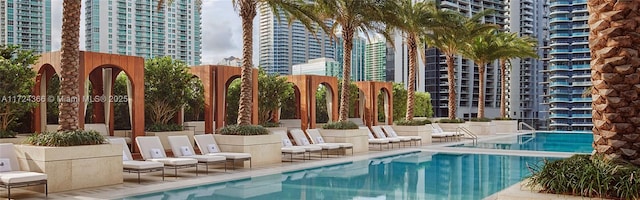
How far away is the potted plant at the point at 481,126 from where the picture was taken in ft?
101

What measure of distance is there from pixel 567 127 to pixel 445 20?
45.4m

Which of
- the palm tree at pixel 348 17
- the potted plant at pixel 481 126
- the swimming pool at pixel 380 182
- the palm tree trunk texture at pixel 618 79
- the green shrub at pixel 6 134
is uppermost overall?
the palm tree at pixel 348 17

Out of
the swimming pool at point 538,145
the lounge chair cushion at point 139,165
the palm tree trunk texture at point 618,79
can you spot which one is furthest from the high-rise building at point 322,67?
the palm tree trunk texture at point 618,79

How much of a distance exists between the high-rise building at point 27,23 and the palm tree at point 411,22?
21.9 m

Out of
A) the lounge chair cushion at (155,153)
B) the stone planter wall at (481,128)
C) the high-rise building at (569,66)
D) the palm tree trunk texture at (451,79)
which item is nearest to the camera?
the lounge chair cushion at (155,153)

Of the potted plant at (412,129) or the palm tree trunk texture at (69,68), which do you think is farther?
the potted plant at (412,129)

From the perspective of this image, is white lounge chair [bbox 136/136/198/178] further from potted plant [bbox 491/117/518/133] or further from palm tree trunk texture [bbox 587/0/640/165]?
potted plant [bbox 491/117/518/133]

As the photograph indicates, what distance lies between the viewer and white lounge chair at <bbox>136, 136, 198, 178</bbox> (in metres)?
12.0

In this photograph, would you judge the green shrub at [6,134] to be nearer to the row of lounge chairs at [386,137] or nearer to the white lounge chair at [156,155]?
the white lounge chair at [156,155]

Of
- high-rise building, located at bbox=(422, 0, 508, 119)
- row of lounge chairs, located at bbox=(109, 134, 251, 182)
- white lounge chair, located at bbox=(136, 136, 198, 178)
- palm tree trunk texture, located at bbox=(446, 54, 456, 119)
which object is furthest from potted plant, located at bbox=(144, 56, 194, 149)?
high-rise building, located at bbox=(422, 0, 508, 119)

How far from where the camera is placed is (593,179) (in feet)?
20.7

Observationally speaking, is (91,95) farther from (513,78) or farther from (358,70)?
(513,78)

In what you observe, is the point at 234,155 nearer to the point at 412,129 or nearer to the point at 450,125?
the point at 412,129

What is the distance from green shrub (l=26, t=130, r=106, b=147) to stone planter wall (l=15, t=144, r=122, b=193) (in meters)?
0.14
